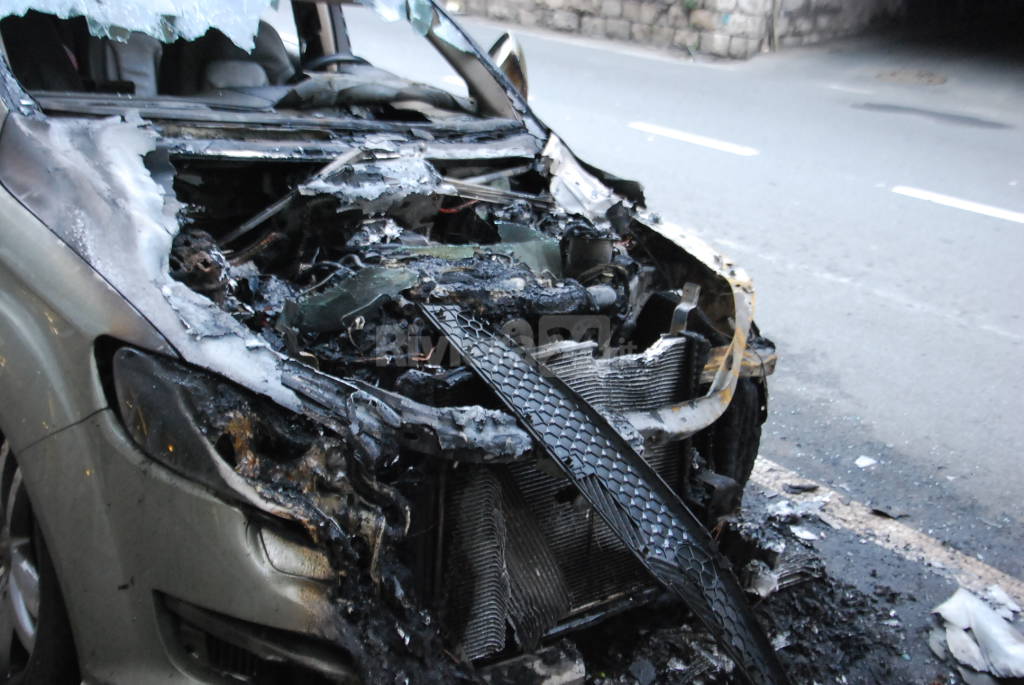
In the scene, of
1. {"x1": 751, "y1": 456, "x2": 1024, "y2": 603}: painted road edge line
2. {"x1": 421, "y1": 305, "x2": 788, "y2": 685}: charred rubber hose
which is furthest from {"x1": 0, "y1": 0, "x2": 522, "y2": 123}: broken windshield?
{"x1": 751, "y1": 456, "x2": 1024, "y2": 603}: painted road edge line

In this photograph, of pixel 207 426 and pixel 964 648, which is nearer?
pixel 207 426

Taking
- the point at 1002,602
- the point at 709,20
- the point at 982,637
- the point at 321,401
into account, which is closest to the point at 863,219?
the point at 1002,602

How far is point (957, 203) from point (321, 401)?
247 inches

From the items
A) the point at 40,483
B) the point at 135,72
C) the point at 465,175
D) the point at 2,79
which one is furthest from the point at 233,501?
the point at 135,72

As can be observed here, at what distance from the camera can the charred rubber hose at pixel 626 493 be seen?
206 centimetres

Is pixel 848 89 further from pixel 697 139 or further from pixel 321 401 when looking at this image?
pixel 321 401

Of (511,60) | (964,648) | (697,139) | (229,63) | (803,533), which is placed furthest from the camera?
(697,139)

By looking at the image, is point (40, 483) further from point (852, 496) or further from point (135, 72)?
point (852, 496)

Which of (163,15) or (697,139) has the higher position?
(163,15)

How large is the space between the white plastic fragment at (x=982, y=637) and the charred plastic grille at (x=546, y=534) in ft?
3.58

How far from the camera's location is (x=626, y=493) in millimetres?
2105

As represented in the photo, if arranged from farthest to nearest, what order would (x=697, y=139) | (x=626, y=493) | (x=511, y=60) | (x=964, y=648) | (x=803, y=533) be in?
1. (x=697, y=139)
2. (x=511, y=60)
3. (x=803, y=533)
4. (x=964, y=648)
5. (x=626, y=493)

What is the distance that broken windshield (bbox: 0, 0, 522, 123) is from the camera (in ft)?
9.75

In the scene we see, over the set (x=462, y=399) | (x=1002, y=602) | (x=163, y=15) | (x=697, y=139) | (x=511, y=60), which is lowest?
(x=1002, y=602)
